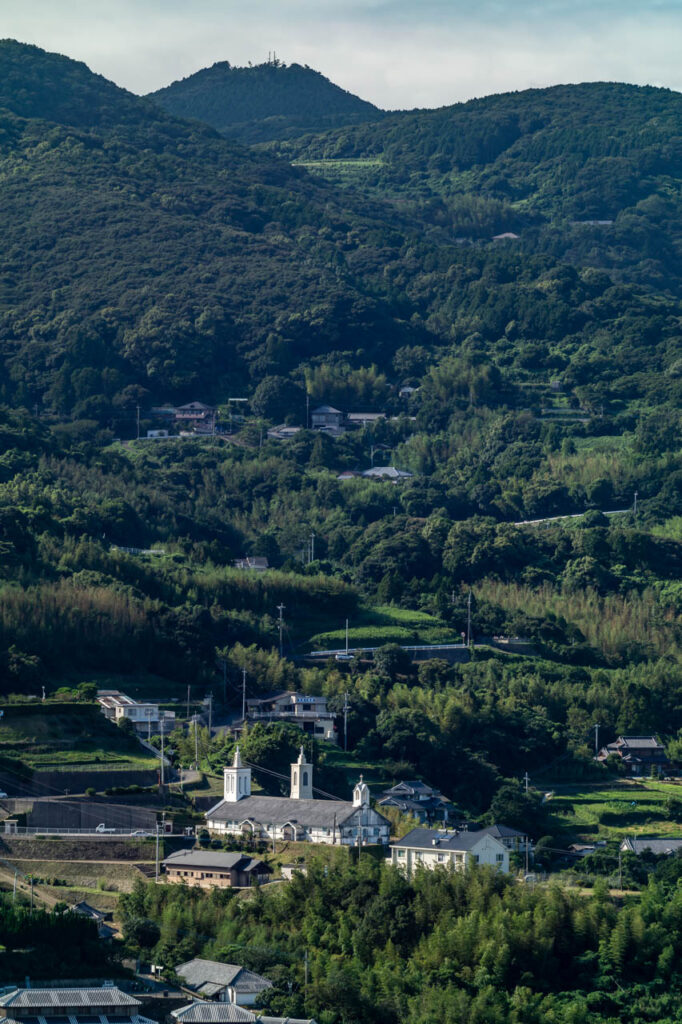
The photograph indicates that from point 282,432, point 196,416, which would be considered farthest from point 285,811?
point 196,416

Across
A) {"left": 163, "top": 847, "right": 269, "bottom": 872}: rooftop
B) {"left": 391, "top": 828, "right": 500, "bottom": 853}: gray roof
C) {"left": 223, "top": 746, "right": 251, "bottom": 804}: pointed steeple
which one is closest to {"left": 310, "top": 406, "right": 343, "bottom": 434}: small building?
{"left": 223, "top": 746, "right": 251, "bottom": 804}: pointed steeple

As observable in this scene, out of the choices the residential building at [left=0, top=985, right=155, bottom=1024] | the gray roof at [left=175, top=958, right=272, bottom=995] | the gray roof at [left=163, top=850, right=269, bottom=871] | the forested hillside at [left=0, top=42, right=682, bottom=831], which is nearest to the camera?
the residential building at [left=0, top=985, right=155, bottom=1024]

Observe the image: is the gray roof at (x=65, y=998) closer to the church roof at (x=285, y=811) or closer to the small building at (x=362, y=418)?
the church roof at (x=285, y=811)

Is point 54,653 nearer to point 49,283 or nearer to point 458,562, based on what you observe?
point 458,562

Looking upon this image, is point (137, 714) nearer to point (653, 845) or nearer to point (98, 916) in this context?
point (653, 845)

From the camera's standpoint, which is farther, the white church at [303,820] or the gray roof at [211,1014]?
the white church at [303,820]

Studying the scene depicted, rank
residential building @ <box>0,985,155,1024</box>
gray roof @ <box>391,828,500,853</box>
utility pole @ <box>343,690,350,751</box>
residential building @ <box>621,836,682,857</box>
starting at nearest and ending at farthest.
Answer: residential building @ <box>0,985,155,1024</box>, gray roof @ <box>391,828,500,853</box>, residential building @ <box>621,836,682,857</box>, utility pole @ <box>343,690,350,751</box>

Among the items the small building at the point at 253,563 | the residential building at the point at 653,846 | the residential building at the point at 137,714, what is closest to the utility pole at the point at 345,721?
the residential building at the point at 137,714

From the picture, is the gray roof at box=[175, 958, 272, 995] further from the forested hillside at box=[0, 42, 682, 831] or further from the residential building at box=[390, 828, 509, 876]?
the forested hillside at box=[0, 42, 682, 831]
